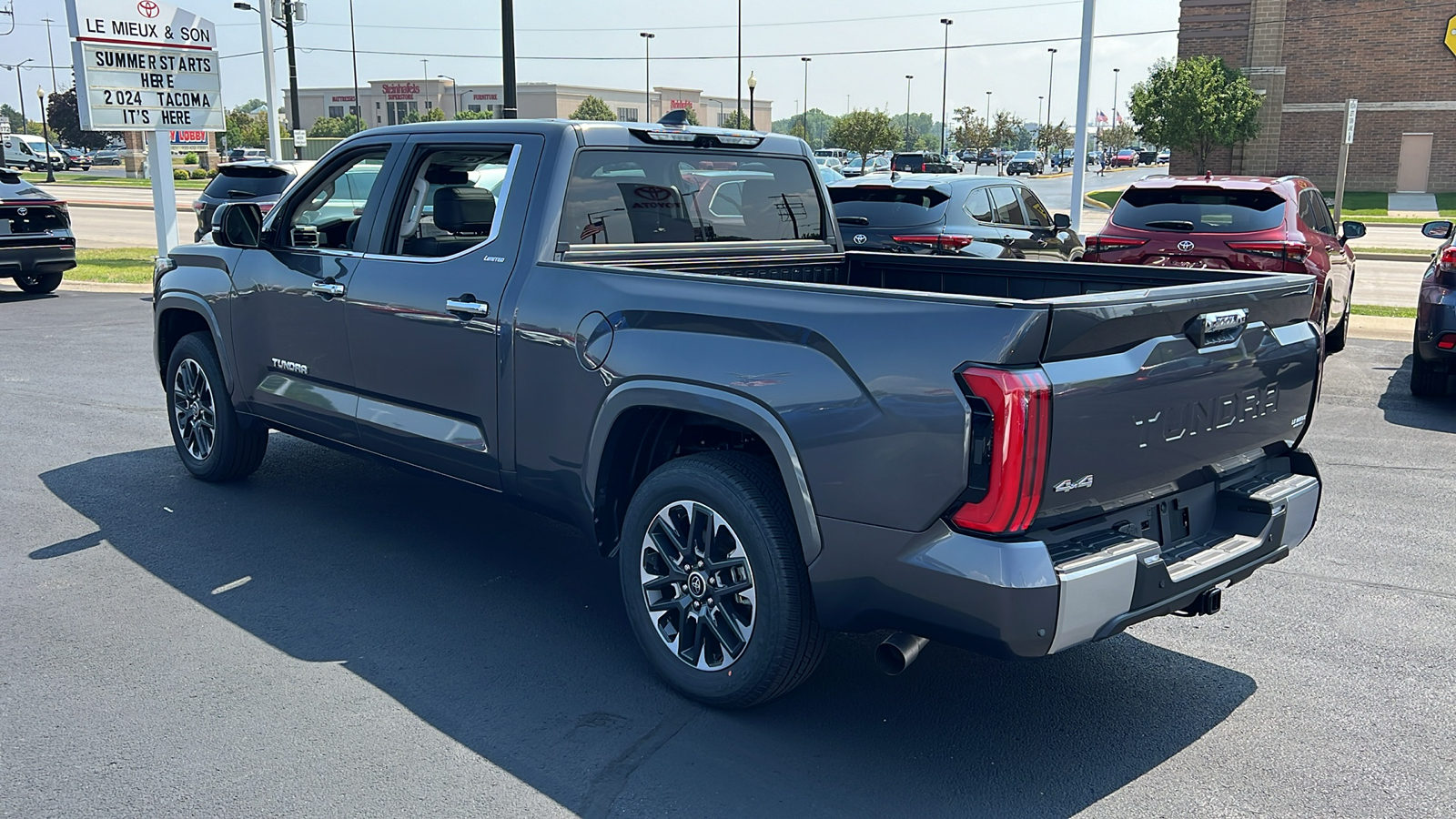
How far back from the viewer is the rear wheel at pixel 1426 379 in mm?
9156

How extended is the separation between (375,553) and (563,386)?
1762mm

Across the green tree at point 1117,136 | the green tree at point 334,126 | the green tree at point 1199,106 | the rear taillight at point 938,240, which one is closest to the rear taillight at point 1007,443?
the rear taillight at point 938,240

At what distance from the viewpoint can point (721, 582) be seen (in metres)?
3.83

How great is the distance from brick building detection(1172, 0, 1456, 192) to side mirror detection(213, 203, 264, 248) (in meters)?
46.2

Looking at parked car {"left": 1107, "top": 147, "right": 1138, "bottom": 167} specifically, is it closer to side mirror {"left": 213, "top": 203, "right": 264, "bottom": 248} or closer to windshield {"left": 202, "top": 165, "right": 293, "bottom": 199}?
windshield {"left": 202, "top": 165, "right": 293, "bottom": 199}

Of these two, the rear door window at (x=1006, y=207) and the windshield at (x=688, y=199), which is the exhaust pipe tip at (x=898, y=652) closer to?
the windshield at (x=688, y=199)

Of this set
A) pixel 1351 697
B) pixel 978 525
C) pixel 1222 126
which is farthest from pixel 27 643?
pixel 1222 126

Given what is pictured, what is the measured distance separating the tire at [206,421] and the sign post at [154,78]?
11.6 metres

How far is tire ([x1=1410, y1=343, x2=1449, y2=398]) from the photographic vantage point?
916cm

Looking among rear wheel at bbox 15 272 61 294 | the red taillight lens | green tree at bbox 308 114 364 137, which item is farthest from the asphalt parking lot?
green tree at bbox 308 114 364 137

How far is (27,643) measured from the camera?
4398 mm

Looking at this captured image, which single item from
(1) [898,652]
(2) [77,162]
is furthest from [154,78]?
(2) [77,162]

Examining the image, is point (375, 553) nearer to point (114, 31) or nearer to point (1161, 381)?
point (1161, 381)

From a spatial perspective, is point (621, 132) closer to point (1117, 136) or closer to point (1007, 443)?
point (1007, 443)
